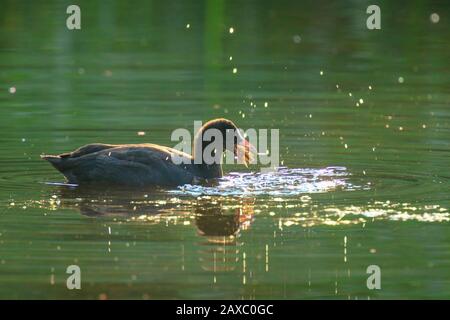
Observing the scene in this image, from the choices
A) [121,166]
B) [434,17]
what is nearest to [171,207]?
[121,166]

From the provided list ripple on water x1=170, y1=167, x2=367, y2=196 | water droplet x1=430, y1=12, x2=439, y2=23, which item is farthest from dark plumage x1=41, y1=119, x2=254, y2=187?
water droplet x1=430, y1=12, x2=439, y2=23

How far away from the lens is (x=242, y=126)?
14781 mm

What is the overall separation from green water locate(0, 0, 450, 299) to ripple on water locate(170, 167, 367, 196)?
0.09 feet

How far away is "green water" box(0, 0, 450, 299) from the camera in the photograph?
28.6ft

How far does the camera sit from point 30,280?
8445 mm

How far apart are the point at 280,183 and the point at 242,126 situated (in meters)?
3.16

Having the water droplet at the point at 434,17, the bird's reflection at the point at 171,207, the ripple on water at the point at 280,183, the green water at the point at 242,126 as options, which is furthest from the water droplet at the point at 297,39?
the bird's reflection at the point at 171,207

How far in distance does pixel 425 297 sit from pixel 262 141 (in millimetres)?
5992

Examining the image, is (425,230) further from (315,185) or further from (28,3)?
(28,3)

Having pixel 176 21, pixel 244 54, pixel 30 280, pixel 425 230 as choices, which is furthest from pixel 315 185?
pixel 176 21

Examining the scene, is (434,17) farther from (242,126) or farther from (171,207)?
(171,207)

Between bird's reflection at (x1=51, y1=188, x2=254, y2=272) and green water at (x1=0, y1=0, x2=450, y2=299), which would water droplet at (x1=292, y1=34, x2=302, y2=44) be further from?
bird's reflection at (x1=51, y1=188, x2=254, y2=272)

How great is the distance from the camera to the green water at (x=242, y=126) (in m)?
8.73
